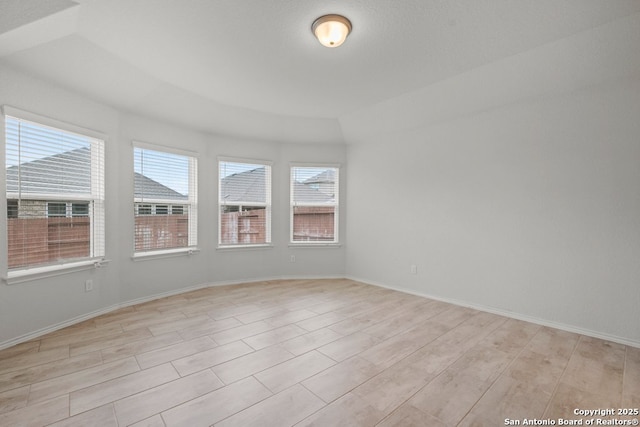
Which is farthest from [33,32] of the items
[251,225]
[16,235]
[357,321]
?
[357,321]

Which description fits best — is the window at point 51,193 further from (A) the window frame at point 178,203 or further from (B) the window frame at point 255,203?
(B) the window frame at point 255,203

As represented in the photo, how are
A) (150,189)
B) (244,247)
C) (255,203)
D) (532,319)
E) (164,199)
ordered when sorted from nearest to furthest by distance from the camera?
(532,319)
(150,189)
(164,199)
(244,247)
(255,203)

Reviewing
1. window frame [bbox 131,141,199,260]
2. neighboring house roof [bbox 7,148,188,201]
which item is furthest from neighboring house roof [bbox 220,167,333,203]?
neighboring house roof [bbox 7,148,188,201]

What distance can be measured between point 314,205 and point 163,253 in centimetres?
258

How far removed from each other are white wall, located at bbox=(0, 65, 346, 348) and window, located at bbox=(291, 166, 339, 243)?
0.17 meters

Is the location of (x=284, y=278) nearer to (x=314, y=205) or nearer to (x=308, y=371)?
(x=314, y=205)

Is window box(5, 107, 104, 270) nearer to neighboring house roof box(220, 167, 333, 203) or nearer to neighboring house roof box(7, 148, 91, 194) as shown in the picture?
neighboring house roof box(7, 148, 91, 194)

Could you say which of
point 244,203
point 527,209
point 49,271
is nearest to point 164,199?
point 244,203

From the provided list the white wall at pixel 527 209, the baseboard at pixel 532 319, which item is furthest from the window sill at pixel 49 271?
the baseboard at pixel 532 319

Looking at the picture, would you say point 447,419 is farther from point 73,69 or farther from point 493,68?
point 73,69

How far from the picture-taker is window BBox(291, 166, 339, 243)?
5395 millimetres

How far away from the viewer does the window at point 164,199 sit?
399 centimetres

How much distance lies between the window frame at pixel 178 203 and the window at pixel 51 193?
0.47 meters

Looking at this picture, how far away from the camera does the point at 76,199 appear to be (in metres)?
3.27
